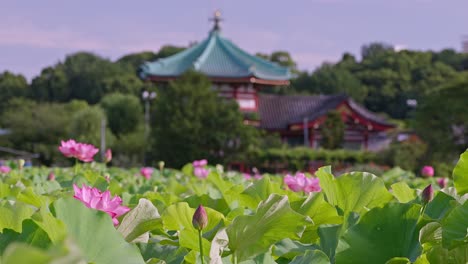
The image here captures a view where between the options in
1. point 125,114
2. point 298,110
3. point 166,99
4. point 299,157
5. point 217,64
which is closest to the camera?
point 166,99

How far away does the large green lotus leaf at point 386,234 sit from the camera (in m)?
0.71

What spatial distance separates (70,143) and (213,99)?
45.3 ft

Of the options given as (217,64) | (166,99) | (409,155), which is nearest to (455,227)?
(409,155)

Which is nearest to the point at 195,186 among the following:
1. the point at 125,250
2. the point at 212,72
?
the point at 125,250

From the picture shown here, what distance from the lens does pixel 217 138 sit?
1574 centimetres

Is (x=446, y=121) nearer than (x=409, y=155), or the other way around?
(x=409, y=155)

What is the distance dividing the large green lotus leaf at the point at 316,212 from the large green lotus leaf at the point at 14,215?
0.40 metres

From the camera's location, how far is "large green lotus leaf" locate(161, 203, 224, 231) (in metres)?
0.81

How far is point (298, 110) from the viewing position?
79.7 feet

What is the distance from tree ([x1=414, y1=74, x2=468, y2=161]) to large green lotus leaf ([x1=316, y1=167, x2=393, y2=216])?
47.1 feet

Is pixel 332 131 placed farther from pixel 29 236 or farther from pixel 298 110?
pixel 29 236

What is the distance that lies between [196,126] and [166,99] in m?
1.01

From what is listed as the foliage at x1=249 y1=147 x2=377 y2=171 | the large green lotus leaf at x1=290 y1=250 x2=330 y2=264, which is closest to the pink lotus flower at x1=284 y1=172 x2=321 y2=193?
the large green lotus leaf at x1=290 y1=250 x2=330 y2=264

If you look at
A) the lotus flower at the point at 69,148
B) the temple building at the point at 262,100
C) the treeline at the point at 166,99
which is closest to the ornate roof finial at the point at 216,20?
the temple building at the point at 262,100
